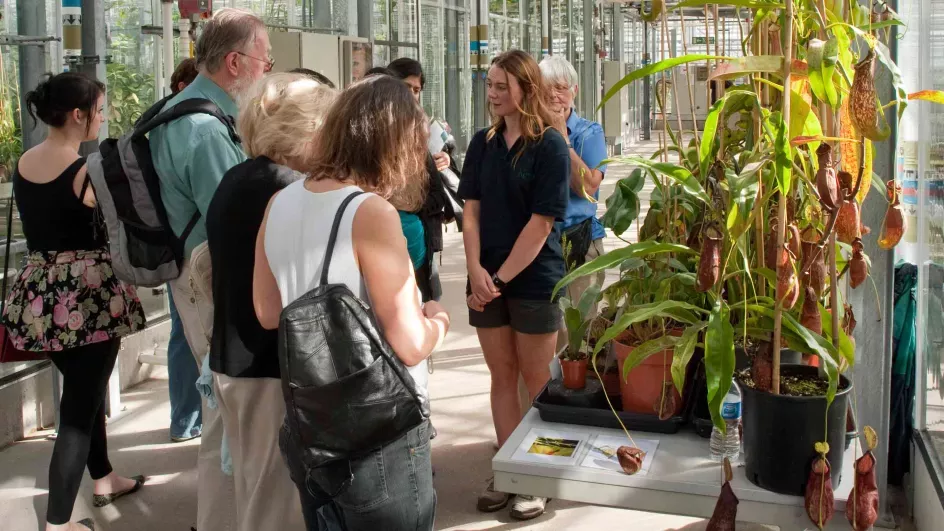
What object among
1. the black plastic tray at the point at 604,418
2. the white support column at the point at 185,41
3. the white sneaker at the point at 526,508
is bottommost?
the white sneaker at the point at 526,508

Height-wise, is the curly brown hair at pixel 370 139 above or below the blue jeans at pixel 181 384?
above

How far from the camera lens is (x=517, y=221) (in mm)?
3203

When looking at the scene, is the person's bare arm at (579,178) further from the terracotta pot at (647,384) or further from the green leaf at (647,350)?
the green leaf at (647,350)

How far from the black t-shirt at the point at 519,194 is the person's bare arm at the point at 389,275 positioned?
4.01ft

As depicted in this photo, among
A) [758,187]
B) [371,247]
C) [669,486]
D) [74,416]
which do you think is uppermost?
[758,187]

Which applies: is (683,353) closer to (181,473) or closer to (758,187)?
(758,187)

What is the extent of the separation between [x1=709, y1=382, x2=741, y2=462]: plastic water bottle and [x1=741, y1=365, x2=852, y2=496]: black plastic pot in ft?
0.36

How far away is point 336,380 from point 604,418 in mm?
633

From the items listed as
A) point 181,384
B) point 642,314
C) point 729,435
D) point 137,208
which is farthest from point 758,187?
point 181,384

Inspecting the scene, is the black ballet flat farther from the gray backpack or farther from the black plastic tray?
the black plastic tray

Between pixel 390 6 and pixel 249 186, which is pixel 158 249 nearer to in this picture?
pixel 249 186

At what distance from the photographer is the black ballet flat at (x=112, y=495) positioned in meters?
3.46

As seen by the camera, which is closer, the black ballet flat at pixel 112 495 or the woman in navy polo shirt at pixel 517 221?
the woman in navy polo shirt at pixel 517 221

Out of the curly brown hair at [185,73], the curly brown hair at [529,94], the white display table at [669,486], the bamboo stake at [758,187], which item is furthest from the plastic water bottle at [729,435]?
the curly brown hair at [185,73]
